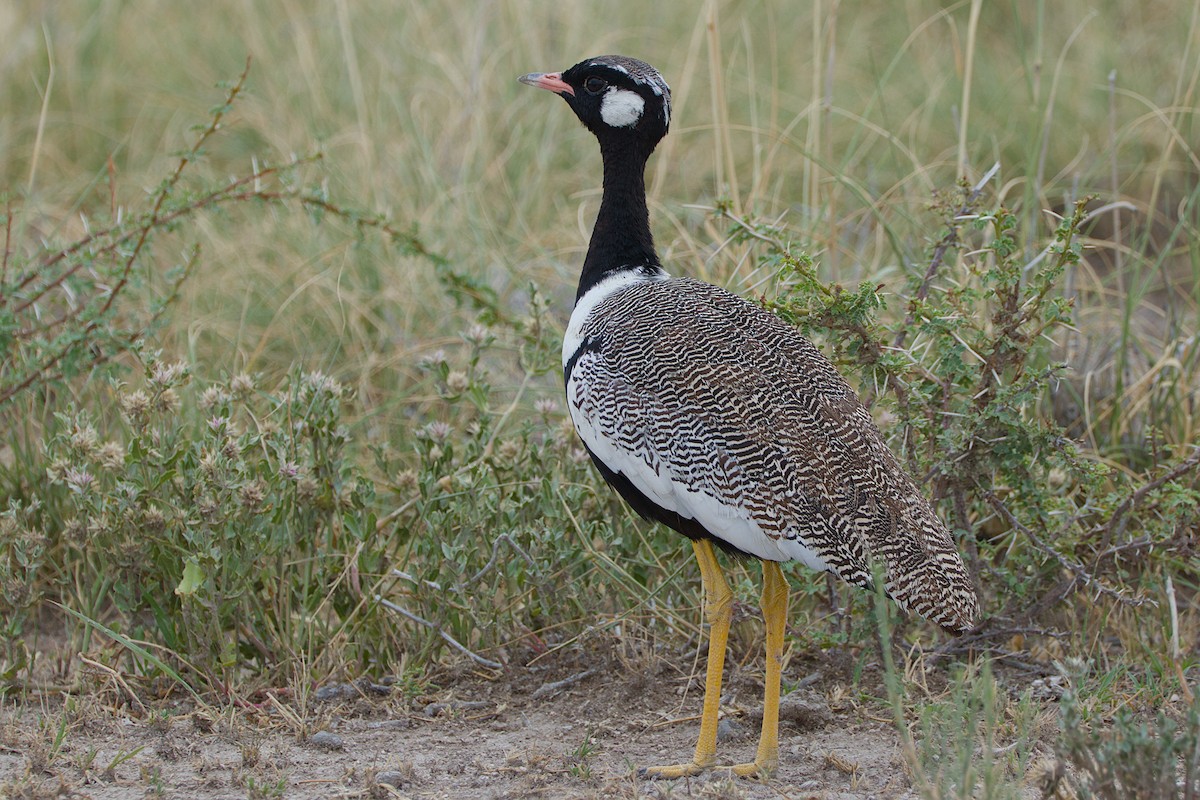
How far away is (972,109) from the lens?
6379mm

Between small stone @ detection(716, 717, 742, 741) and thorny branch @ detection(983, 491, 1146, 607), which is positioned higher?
thorny branch @ detection(983, 491, 1146, 607)

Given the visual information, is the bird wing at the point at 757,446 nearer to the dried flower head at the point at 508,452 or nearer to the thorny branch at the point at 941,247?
the thorny branch at the point at 941,247

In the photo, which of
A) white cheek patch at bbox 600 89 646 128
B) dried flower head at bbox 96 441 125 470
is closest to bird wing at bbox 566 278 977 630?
white cheek patch at bbox 600 89 646 128

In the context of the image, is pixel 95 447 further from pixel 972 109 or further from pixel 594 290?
pixel 972 109

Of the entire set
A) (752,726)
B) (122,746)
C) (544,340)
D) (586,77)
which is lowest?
(752,726)

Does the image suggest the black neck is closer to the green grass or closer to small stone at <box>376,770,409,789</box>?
the green grass

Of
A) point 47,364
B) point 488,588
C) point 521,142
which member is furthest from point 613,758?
point 521,142

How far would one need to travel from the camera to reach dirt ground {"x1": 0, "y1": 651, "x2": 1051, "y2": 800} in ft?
9.68

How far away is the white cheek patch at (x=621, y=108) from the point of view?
3623mm

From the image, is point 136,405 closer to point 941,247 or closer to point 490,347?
point 490,347

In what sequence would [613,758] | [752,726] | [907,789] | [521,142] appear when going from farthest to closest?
1. [521,142]
2. [752,726]
3. [613,758]
4. [907,789]

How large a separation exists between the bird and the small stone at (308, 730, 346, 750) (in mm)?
742

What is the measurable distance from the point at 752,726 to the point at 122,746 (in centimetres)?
149

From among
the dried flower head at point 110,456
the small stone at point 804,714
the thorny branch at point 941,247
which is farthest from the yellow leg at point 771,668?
the dried flower head at point 110,456
